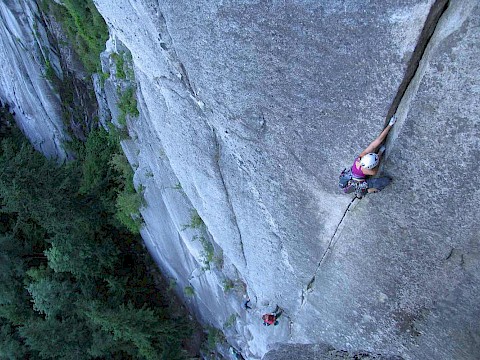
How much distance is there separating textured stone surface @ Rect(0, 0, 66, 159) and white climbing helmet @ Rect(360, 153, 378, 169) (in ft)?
30.5

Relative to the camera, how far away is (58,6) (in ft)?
30.2

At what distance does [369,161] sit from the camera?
154 inches

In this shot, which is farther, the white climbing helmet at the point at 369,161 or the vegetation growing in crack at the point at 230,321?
the vegetation growing in crack at the point at 230,321

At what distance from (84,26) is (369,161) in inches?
283

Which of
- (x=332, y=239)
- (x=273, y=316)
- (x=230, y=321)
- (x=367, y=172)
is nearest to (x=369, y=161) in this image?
(x=367, y=172)

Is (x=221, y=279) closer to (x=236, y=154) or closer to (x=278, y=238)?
(x=278, y=238)

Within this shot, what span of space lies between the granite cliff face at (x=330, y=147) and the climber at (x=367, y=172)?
9 centimetres

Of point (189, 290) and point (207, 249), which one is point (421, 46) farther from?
point (189, 290)

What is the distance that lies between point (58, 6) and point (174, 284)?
25.5 ft

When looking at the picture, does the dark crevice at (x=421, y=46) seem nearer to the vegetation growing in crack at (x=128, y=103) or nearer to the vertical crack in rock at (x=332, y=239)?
the vertical crack in rock at (x=332, y=239)

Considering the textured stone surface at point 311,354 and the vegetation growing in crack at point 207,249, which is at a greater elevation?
the textured stone surface at point 311,354

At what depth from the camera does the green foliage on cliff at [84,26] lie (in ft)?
26.8

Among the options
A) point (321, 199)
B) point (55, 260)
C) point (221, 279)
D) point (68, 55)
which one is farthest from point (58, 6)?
point (321, 199)

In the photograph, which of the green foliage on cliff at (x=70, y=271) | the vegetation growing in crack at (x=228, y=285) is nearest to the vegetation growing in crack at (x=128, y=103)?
the green foliage on cliff at (x=70, y=271)
